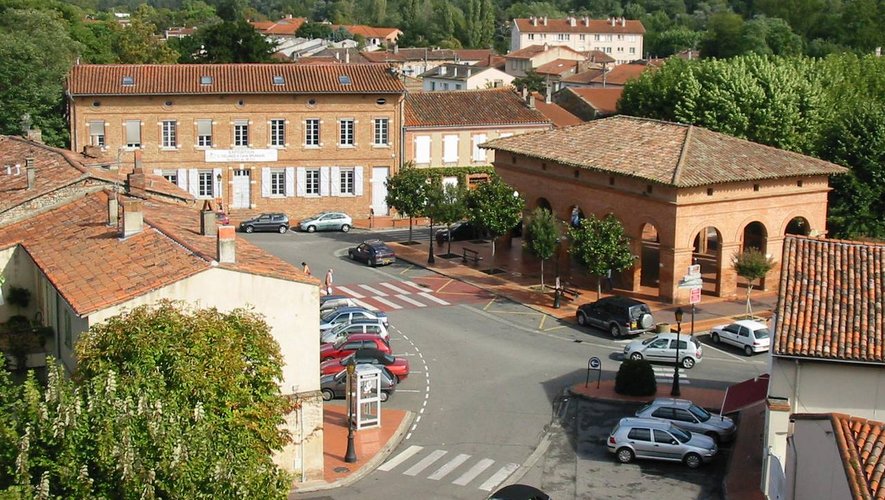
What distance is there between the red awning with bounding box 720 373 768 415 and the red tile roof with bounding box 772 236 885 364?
4.85 metres

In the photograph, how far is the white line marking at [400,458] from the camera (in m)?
33.6

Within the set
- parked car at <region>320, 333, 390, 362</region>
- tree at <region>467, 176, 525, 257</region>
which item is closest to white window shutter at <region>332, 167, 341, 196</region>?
tree at <region>467, 176, 525, 257</region>

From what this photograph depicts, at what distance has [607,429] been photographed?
121 feet

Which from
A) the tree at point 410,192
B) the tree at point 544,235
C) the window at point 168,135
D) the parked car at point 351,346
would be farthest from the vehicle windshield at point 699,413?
the window at point 168,135

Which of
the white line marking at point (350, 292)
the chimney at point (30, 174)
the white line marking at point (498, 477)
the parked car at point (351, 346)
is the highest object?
the chimney at point (30, 174)

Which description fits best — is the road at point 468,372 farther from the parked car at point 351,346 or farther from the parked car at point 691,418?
the parked car at point 691,418

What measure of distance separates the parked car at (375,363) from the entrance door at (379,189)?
105 feet

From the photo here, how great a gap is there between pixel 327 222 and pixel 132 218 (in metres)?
34.8

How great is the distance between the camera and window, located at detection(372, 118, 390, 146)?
236 ft

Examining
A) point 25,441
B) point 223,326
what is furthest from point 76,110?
point 25,441

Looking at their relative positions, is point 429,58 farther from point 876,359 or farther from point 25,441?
point 25,441

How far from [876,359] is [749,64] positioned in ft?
140

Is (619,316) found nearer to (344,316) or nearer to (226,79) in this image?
(344,316)

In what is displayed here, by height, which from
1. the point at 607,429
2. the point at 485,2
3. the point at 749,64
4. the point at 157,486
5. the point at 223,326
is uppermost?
the point at 485,2
